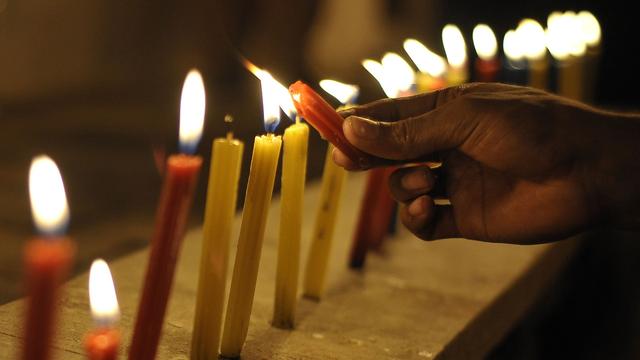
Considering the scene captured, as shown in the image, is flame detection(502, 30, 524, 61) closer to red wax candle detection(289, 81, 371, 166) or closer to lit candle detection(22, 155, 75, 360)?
red wax candle detection(289, 81, 371, 166)

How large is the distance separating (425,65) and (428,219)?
663 millimetres

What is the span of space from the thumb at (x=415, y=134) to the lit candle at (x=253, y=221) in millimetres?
132

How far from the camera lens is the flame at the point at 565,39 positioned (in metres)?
3.47

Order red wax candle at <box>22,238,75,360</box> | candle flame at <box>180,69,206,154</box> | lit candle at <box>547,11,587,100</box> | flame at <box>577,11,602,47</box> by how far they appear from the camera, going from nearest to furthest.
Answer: red wax candle at <box>22,238,75,360</box> → candle flame at <box>180,69,206,154</box> → lit candle at <box>547,11,587,100</box> → flame at <box>577,11,602,47</box>

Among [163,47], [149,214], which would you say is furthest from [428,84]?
[163,47]

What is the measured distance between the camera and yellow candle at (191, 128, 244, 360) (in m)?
1.05

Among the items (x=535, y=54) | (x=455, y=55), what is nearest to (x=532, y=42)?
(x=535, y=54)

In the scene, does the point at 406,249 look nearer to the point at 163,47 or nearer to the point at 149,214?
the point at 149,214

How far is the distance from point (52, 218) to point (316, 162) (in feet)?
7.90

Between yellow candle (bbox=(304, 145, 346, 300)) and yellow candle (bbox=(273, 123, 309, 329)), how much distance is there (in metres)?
0.18

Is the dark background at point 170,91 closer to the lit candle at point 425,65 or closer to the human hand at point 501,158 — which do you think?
the human hand at point 501,158

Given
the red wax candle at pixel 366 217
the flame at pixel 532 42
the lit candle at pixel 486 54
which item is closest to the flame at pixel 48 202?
the red wax candle at pixel 366 217

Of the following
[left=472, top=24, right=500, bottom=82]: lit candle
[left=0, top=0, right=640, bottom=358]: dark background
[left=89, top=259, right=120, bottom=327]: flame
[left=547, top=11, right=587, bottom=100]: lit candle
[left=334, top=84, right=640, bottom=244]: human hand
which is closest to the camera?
[left=89, top=259, right=120, bottom=327]: flame

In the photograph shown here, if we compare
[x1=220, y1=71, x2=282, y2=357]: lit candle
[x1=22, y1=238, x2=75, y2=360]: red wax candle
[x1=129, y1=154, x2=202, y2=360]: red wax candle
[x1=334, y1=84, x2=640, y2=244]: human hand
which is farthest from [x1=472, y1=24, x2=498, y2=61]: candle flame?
[x1=22, y1=238, x2=75, y2=360]: red wax candle
